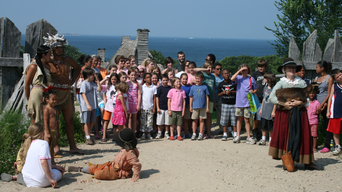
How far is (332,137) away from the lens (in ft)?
21.8

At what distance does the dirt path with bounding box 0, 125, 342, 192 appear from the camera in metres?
4.58

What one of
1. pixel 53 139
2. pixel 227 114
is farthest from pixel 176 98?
pixel 53 139

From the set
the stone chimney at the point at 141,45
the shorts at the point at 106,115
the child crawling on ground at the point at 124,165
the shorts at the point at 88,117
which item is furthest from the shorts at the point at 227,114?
the stone chimney at the point at 141,45

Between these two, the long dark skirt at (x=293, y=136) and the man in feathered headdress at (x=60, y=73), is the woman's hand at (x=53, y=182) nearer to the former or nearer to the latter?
the man in feathered headdress at (x=60, y=73)

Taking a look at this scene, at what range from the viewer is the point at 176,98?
25.2ft

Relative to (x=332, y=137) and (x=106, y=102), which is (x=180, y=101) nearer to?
(x=106, y=102)

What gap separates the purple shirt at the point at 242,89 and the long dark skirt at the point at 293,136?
190 centimetres

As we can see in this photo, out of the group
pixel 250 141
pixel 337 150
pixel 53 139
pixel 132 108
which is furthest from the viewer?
pixel 132 108

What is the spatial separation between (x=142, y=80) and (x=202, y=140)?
7.11 feet

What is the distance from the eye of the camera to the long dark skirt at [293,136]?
207 inches

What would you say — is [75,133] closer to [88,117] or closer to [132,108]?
[88,117]

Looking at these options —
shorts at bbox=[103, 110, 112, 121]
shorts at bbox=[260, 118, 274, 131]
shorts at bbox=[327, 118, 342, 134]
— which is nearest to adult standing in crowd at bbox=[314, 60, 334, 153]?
shorts at bbox=[327, 118, 342, 134]

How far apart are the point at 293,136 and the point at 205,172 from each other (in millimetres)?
1594

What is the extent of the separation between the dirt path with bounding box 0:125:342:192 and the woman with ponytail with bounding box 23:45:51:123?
110 cm
